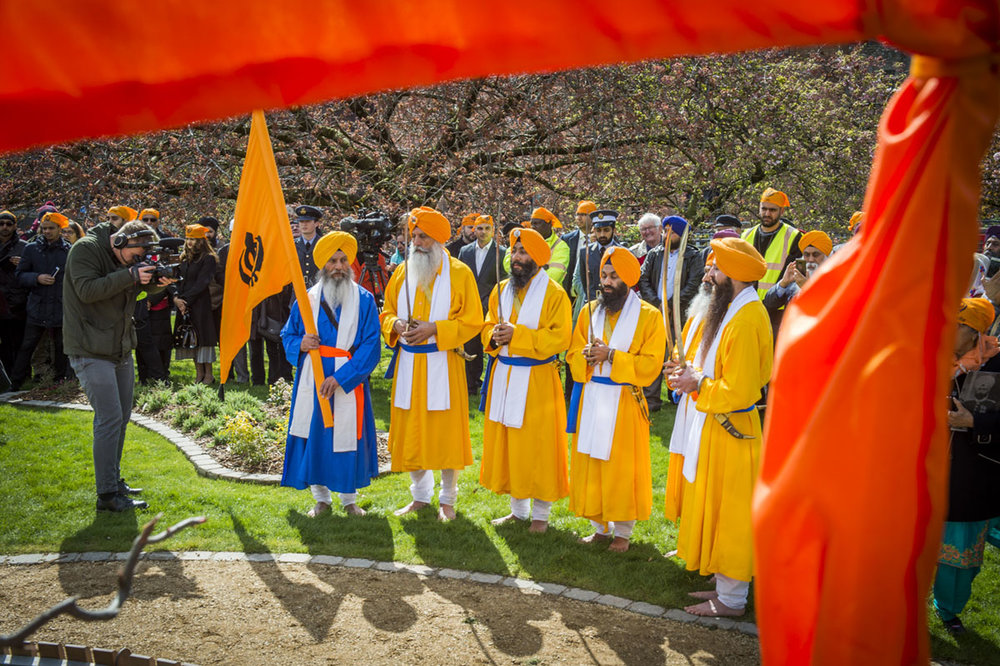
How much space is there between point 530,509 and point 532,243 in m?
2.28

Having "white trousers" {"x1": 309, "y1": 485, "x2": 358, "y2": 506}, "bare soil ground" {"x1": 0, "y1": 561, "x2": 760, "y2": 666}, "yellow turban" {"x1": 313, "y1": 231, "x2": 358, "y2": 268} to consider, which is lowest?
"bare soil ground" {"x1": 0, "y1": 561, "x2": 760, "y2": 666}

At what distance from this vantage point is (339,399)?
6617mm

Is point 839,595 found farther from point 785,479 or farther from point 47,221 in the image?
point 47,221

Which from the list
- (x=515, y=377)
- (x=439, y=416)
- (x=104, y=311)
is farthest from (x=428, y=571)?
(x=104, y=311)

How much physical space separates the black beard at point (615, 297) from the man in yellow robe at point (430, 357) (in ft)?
4.07

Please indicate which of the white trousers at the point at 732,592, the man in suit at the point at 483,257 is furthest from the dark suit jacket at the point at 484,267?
the white trousers at the point at 732,592

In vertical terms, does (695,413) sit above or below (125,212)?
below

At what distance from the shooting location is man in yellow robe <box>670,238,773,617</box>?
489 cm

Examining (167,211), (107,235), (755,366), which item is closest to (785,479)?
(755,366)

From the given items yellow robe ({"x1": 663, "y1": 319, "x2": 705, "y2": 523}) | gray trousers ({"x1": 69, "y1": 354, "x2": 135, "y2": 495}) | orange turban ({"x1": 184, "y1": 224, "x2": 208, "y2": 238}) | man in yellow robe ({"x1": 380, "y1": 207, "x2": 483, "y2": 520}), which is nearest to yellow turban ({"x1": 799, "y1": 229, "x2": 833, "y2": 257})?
yellow robe ({"x1": 663, "y1": 319, "x2": 705, "y2": 523})

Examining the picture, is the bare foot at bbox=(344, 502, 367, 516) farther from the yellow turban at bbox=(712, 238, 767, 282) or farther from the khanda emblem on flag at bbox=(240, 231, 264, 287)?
the yellow turban at bbox=(712, 238, 767, 282)

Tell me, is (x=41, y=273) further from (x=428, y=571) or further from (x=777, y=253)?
(x=777, y=253)

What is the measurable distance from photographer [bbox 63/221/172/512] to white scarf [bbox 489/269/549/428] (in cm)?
281

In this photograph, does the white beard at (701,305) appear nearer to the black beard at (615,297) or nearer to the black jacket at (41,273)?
the black beard at (615,297)
